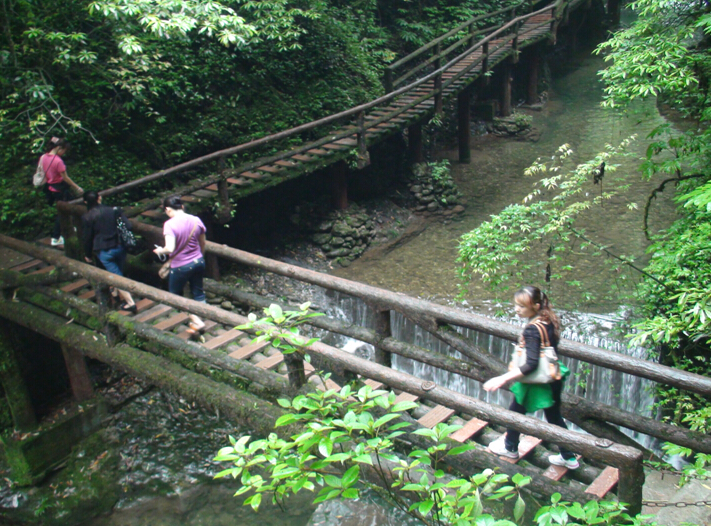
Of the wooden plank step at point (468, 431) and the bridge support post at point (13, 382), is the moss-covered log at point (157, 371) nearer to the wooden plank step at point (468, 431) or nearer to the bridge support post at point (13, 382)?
the bridge support post at point (13, 382)

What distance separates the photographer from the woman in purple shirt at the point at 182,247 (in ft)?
18.7

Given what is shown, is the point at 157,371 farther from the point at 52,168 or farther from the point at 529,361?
the point at 52,168

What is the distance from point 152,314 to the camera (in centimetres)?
628

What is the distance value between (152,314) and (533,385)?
14.1 feet

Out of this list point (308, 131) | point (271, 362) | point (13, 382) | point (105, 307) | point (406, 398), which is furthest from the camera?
point (308, 131)

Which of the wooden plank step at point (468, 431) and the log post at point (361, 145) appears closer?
the wooden plank step at point (468, 431)

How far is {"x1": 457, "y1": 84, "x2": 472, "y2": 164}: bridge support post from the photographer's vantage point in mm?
15375

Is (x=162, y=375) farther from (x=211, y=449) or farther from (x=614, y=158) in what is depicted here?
(x=614, y=158)

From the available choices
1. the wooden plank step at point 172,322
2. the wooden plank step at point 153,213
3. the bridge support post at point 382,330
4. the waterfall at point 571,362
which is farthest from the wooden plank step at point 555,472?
the wooden plank step at point 153,213

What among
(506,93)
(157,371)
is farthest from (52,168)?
(506,93)

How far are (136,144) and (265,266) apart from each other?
6099 mm

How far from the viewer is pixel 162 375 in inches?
210

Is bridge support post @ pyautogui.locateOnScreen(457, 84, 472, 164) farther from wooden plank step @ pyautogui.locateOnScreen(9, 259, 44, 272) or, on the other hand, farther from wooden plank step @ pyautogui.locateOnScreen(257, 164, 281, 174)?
wooden plank step @ pyautogui.locateOnScreen(9, 259, 44, 272)

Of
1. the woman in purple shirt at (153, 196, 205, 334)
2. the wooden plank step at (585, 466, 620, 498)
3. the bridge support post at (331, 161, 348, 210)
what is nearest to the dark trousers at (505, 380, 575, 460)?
the wooden plank step at (585, 466, 620, 498)
